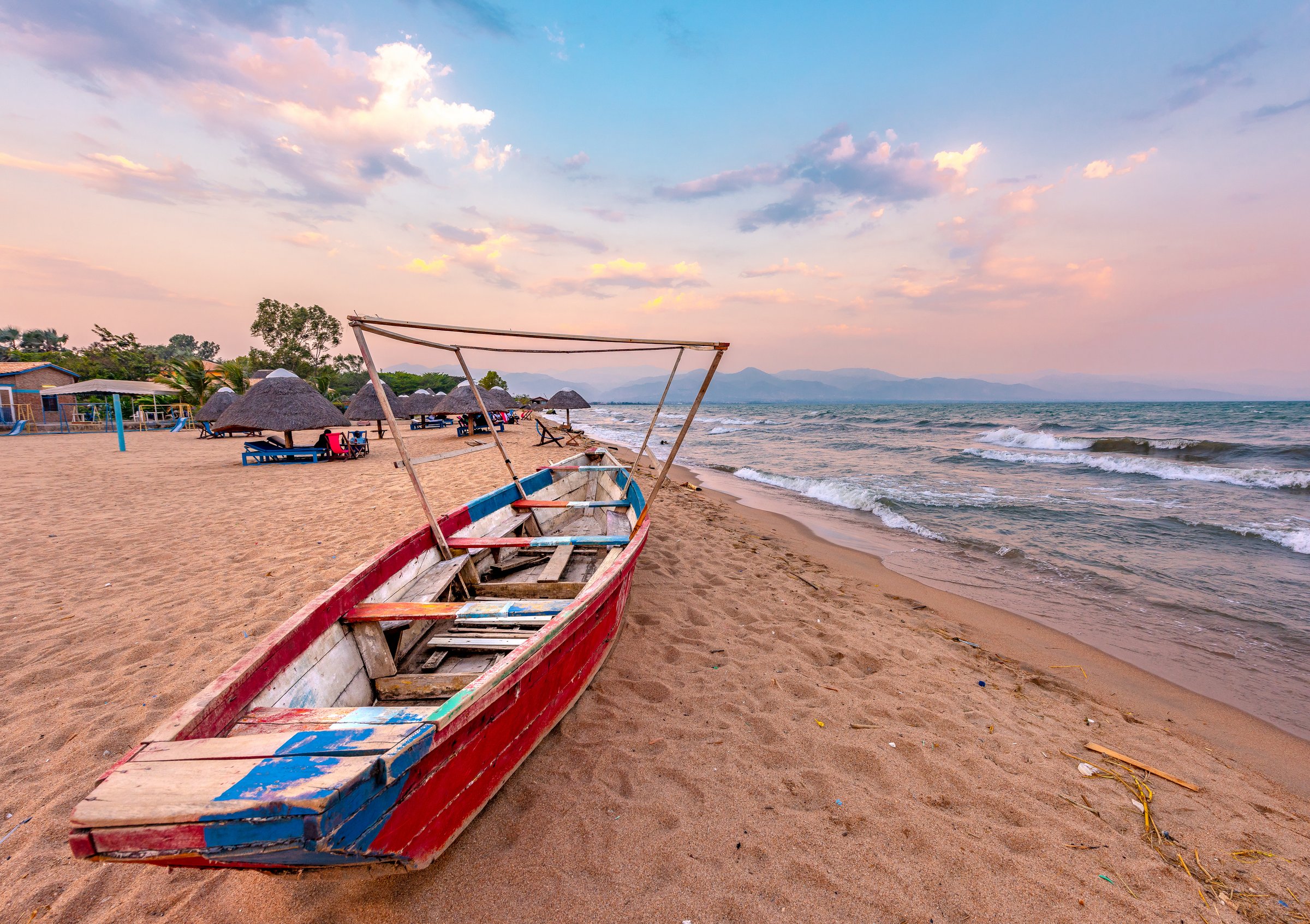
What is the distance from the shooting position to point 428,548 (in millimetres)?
3914

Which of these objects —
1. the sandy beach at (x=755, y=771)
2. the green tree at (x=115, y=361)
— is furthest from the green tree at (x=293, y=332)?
the sandy beach at (x=755, y=771)

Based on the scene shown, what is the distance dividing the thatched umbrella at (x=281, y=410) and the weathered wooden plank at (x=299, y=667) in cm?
1220

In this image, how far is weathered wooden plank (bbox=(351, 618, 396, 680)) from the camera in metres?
2.75

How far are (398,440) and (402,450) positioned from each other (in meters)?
0.08

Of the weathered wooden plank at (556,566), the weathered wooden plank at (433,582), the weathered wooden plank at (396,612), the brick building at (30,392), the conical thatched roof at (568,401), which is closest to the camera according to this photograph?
the weathered wooden plank at (396,612)

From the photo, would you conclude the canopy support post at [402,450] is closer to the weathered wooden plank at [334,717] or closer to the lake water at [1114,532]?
the weathered wooden plank at [334,717]

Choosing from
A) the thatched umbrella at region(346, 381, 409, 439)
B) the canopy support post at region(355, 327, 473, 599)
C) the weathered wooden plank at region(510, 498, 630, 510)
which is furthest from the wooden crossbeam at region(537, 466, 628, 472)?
the thatched umbrella at region(346, 381, 409, 439)

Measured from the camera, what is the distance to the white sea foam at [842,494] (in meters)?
8.66

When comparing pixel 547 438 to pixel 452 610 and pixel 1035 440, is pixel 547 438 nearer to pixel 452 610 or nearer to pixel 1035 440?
pixel 452 610

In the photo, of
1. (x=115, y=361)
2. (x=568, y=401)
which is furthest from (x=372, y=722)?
(x=115, y=361)

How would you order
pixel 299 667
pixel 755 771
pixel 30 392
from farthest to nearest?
1. pixel 30 392
2. pixel 755 771
3. pixel 299 667

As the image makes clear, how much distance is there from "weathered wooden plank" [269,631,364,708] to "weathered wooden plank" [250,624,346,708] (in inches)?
0.6

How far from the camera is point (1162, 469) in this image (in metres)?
14.3

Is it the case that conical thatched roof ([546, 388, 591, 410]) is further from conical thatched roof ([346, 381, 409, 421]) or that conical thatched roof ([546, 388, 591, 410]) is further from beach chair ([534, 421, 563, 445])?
conical thatched roof ([346, 381, 409, 421])
